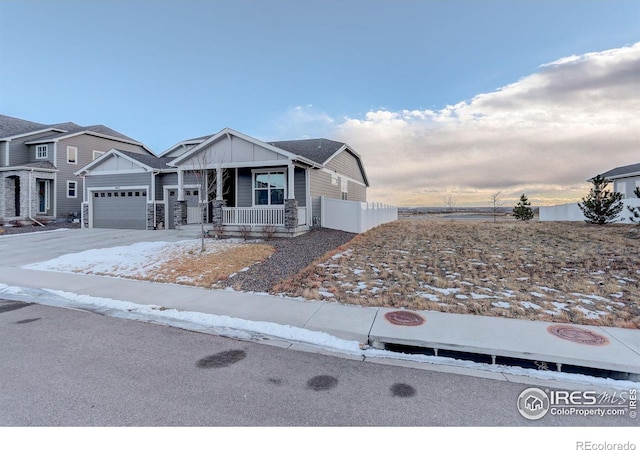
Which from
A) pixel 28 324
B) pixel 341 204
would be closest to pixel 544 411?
pixel 28 324

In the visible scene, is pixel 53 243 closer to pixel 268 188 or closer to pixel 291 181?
pixel 268 188

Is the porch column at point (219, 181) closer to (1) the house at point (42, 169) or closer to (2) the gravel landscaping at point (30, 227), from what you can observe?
(2) the gravel landscaping at point (30, 227)

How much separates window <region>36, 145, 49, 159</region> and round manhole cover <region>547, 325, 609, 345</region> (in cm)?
3201

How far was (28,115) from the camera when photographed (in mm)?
32094

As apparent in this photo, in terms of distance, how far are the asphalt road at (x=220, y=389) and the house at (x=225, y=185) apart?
946cm

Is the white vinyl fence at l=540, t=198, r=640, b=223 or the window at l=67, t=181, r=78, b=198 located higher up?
the window at l=67, t=181, r=78, b=198

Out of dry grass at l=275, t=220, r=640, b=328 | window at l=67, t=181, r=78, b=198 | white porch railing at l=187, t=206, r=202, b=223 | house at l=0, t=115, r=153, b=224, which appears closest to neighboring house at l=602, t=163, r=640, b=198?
dry grass at l=275, t=220, r=640, b=328

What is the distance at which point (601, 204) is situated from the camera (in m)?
18.3

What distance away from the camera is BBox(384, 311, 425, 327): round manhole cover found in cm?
496

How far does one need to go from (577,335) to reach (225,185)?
633 inches

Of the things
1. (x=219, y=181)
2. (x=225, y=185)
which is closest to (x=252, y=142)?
(x=219, y=181)

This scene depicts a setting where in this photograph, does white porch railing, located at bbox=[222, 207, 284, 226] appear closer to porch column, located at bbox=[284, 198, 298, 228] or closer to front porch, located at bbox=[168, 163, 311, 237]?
front porch, located at bbox=[168, 163, 311, 237]
